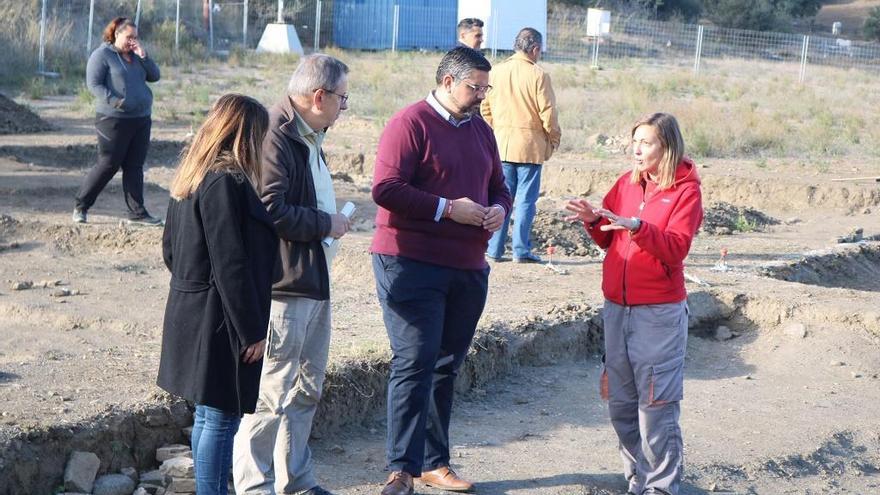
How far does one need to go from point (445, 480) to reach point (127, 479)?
4.62ft

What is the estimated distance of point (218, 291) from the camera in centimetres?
405

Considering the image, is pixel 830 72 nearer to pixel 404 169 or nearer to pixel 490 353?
pixel 490 353

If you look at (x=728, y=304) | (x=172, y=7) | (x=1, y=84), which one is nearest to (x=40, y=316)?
(x=728, y=304)

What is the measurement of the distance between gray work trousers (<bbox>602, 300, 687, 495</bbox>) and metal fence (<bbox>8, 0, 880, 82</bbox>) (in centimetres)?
2462

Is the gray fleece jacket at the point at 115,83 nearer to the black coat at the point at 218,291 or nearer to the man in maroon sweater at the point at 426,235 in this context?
the man in maroon sweater at the point at 426,235

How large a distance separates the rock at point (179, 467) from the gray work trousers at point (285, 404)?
39cm

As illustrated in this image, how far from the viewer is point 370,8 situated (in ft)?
116

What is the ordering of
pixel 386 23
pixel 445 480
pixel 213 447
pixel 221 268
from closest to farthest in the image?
1. pixel 221 268
2. pixel 213 447
3. pixel 445 480
4. pixel 386 23

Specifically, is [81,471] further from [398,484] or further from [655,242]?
[655,242]

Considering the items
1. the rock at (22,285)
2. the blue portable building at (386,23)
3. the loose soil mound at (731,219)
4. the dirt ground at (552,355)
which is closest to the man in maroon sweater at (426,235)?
the dirt ground at (552,355)

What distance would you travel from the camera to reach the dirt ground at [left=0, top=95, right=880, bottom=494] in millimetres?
5742

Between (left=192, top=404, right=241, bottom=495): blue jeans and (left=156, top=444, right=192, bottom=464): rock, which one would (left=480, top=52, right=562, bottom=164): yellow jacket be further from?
(left=192, top=404, right=241, bottom=495): blue jeans

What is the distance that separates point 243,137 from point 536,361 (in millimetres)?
3844

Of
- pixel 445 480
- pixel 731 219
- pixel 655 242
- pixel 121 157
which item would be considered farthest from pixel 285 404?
pixel 731 219
